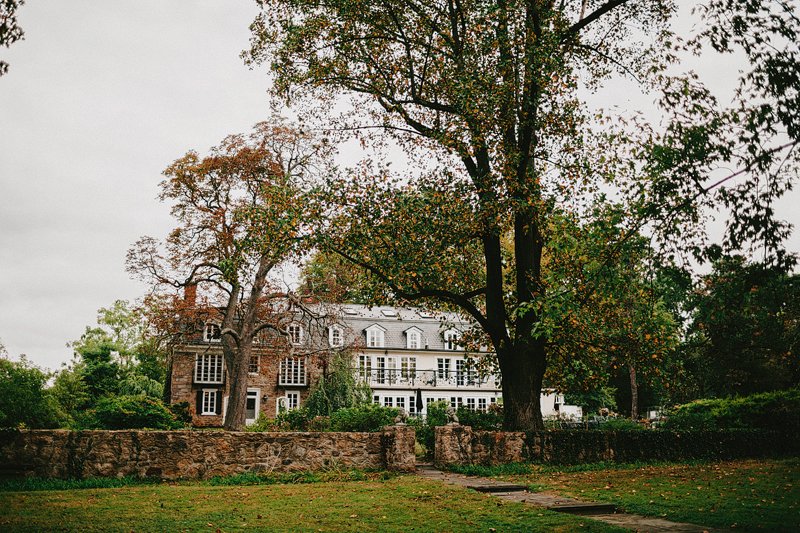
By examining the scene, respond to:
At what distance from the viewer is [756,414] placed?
18.8 metres

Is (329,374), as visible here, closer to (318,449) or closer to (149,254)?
(149,254)

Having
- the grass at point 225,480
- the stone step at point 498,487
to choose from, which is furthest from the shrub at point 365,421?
the stone step at point 498,487

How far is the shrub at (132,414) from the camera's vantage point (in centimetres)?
1705

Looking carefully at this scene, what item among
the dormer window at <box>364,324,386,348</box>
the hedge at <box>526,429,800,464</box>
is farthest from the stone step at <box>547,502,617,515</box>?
the dormer window at <box>364,324,386,348</box>

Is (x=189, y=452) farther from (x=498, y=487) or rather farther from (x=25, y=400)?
(x=498, y=487)

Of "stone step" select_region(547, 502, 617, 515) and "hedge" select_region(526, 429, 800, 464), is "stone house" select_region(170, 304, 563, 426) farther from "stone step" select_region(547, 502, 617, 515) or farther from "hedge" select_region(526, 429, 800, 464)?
"stone step" select_region(547, 502, 617, 515)

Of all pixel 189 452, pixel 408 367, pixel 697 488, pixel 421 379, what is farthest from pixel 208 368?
pixel 697 488

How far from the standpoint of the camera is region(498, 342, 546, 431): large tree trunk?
16312mm

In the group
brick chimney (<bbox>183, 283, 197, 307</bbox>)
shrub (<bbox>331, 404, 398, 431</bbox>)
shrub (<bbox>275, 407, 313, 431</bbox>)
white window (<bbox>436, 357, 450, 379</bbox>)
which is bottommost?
shrub (<bbox>275, 407, 313, 431</bbox>)

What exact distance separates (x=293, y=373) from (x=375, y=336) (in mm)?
7120

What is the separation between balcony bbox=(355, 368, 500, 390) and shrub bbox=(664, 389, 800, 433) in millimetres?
27169

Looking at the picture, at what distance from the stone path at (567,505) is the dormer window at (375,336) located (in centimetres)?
3444

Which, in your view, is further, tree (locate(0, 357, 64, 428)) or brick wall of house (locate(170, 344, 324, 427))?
brick wall of house (locate(170, 344, 324, 427))

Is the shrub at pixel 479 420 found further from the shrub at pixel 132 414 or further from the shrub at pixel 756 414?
the shrub at pixel 132 414
